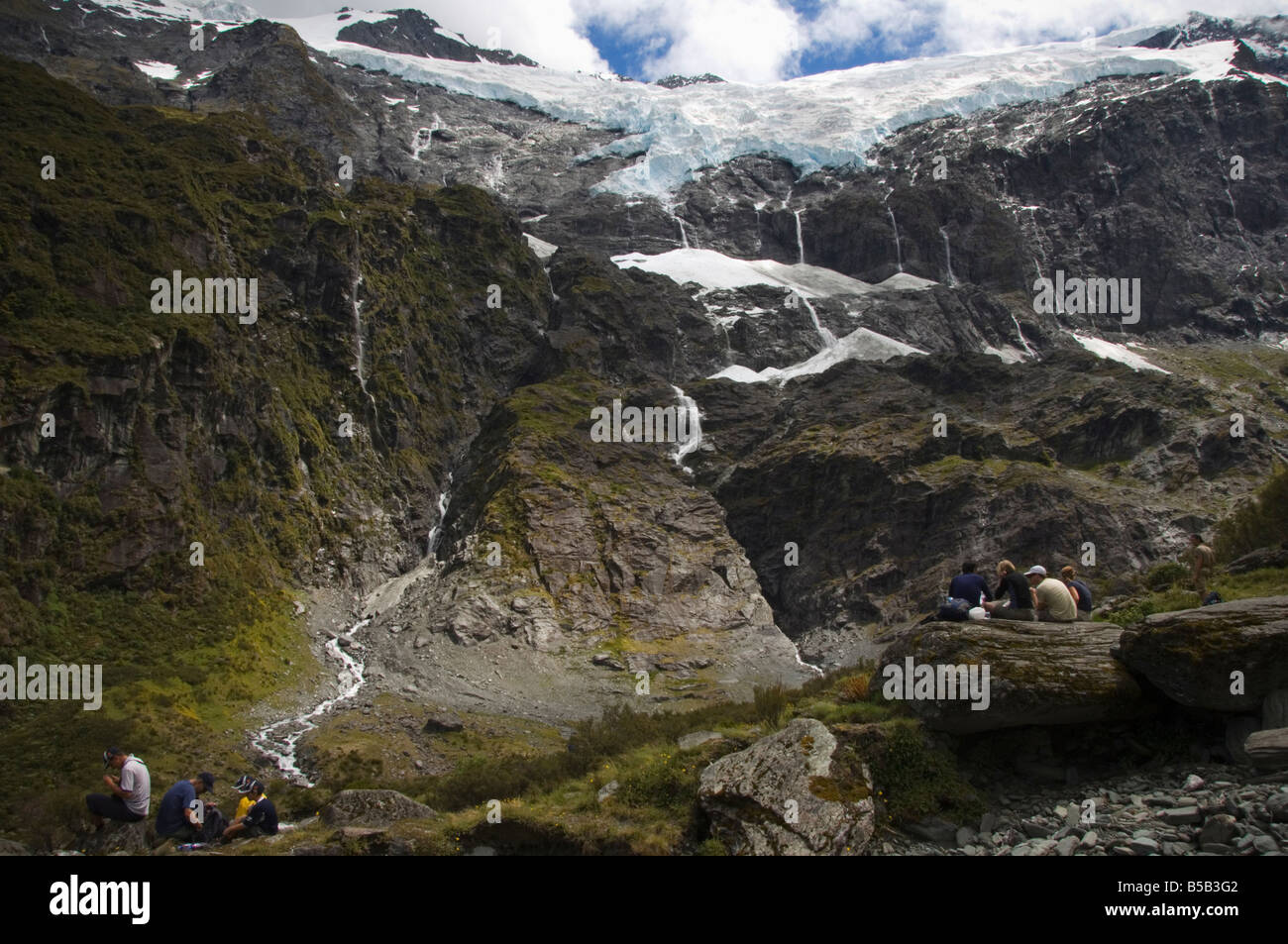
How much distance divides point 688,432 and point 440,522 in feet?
122

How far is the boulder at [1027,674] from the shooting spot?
46.3 ft

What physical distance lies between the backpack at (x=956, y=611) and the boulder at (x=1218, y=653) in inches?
130

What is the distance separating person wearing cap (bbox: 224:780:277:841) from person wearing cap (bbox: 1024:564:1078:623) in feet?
51.3

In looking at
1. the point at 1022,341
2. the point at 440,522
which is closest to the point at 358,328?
the point at 440,522

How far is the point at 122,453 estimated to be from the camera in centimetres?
7212

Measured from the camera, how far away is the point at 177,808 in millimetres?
16797

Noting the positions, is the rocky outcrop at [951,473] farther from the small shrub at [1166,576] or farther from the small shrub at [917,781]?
the small shrub at [917,781]

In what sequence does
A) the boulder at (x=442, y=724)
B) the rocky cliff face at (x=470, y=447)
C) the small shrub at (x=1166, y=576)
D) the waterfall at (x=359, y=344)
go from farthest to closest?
the waterfall at (x=359, y=344), the rocky cliff face at (x=470, y=447), the boulder at (x=442, y=724), the small shrub at (x=1166, y=576)

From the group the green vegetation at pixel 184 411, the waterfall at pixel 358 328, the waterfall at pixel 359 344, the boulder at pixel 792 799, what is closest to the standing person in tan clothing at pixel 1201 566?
the boulder at pixel 792 799

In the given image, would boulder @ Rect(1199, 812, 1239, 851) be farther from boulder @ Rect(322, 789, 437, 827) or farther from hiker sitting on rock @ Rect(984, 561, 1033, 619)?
boulder @ Rect(322, 789, 437, 827)

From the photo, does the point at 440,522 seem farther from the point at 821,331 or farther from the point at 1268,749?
the point at 1268,749

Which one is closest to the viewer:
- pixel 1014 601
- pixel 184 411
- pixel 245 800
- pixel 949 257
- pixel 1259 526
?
pixel 1014 601
